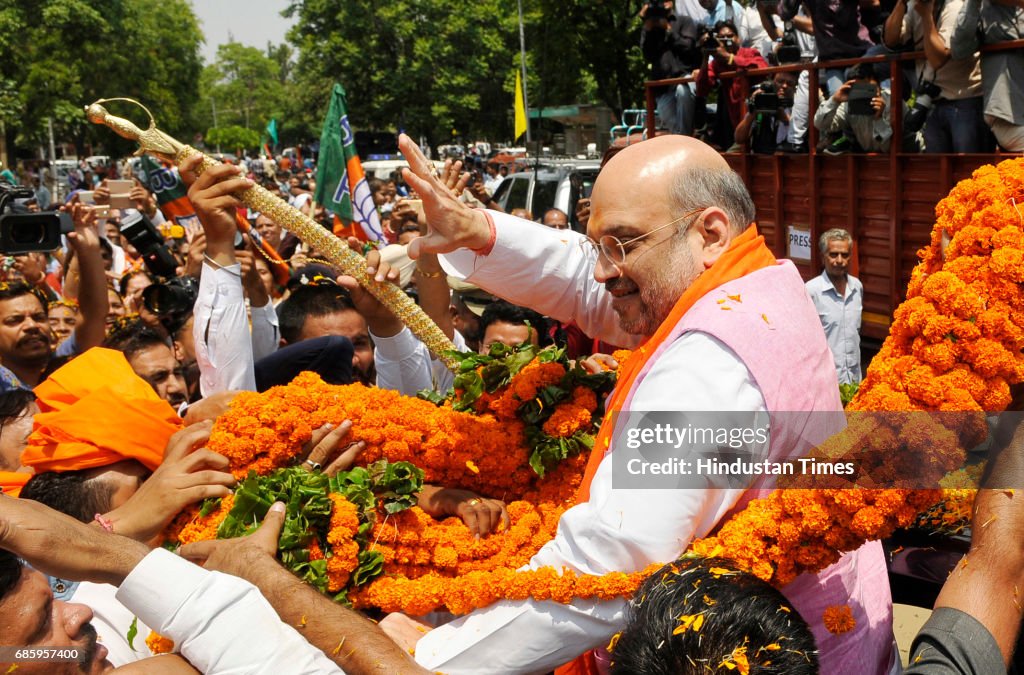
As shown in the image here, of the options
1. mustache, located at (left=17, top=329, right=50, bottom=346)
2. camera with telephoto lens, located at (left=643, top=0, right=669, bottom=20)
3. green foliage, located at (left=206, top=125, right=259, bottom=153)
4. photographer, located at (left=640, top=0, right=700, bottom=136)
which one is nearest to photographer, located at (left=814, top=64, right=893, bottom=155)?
photographer, located at (left=640, top=0, right=700, bottom=136)

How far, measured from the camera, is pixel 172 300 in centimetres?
584

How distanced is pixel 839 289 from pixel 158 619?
21.0 feet

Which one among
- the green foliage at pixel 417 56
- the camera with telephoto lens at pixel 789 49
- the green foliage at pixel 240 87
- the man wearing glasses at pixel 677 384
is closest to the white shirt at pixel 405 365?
the man wearing glasses at pixel 677 384

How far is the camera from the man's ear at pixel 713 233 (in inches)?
101

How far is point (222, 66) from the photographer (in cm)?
10506

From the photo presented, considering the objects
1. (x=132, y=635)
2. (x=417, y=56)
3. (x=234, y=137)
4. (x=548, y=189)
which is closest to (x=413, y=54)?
(x=417, y=56)

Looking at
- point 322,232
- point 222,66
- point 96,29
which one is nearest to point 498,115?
point 96,29

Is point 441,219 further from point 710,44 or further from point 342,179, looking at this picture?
point 710,44

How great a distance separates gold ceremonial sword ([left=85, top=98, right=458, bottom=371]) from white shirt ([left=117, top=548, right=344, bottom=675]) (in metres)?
1.55

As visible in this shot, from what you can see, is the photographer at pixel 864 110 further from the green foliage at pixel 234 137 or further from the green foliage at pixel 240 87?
the green foliage at pixel 240 87

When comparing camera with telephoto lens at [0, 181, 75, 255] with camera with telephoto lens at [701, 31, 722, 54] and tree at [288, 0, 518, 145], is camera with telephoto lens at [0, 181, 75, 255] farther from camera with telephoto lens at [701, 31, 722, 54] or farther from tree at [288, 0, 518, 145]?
tree at [288, 0, 518, 145]

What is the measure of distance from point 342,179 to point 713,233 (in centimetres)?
619

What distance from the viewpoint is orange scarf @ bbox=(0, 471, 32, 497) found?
3.23 metres

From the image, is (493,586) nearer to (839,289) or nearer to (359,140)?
(839,289)
